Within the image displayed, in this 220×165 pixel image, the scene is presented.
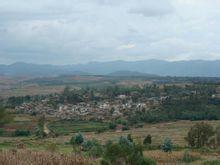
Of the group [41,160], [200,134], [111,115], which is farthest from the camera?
[111,115]

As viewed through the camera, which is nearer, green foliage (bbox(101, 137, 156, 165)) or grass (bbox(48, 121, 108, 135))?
green foliage (bbox(101, 137, 156, 165))

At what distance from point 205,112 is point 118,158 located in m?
93.2

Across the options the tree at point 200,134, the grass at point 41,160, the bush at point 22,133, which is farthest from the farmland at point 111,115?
→ the grass at point 41,160

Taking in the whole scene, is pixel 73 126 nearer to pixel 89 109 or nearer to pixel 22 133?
pixel 22 133

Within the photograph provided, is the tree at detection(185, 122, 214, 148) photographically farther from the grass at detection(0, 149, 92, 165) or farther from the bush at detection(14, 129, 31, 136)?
the grass at detection(0, 149, 92, 165)

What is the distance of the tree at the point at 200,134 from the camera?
55.4m

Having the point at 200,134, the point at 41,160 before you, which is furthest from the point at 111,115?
the point at 41,160

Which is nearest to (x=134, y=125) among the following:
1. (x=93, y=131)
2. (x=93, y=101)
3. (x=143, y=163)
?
(x=93, y=131)

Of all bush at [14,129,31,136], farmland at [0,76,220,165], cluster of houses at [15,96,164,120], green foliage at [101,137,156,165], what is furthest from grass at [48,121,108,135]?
green foliage at [101,137,156,165]

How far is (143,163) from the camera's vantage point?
1770 cm

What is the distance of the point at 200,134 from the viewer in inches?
2231

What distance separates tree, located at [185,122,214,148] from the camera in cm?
5544

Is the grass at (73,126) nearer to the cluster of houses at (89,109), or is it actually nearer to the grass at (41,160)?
the cluster of houses at (89,109)

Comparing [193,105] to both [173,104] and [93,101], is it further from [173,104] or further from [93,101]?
[93,101]
